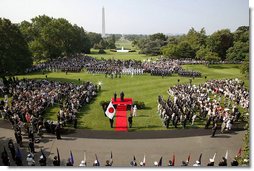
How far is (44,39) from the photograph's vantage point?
51.8 metres

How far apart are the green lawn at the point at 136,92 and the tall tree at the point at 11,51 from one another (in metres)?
4.99

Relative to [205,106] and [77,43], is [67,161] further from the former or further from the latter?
[77,43]

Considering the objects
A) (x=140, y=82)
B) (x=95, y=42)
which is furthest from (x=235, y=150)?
(x=95, y=42)

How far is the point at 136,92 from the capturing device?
29.9m

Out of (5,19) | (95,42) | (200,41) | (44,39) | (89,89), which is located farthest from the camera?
(95,42)

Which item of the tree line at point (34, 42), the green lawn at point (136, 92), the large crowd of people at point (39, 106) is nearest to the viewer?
the large crowd of people at point (39, 106)

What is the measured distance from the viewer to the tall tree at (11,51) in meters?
31.8

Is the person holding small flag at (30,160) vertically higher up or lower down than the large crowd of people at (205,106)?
lower down

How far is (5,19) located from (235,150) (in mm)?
29381

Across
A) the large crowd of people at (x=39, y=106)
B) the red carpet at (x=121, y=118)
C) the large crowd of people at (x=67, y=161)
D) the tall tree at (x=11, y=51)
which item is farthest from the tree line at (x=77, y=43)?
the large crowd of people at (x=67, y=161)

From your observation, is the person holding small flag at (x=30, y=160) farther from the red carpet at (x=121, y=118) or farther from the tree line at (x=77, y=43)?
the tree line at (x=77, y=43)

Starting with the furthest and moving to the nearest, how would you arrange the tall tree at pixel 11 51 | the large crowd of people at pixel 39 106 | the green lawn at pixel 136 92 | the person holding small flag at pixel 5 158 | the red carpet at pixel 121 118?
the tall tree at pixel 11 51 < the green lawn at pixel 136 92 < the red carpet at pixel 121 118 < the large crowd of people at pixel 39 106 < the person holding small flag at pixel 5 158

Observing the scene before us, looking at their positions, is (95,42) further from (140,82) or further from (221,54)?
(140,82)

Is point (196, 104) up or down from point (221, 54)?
down
